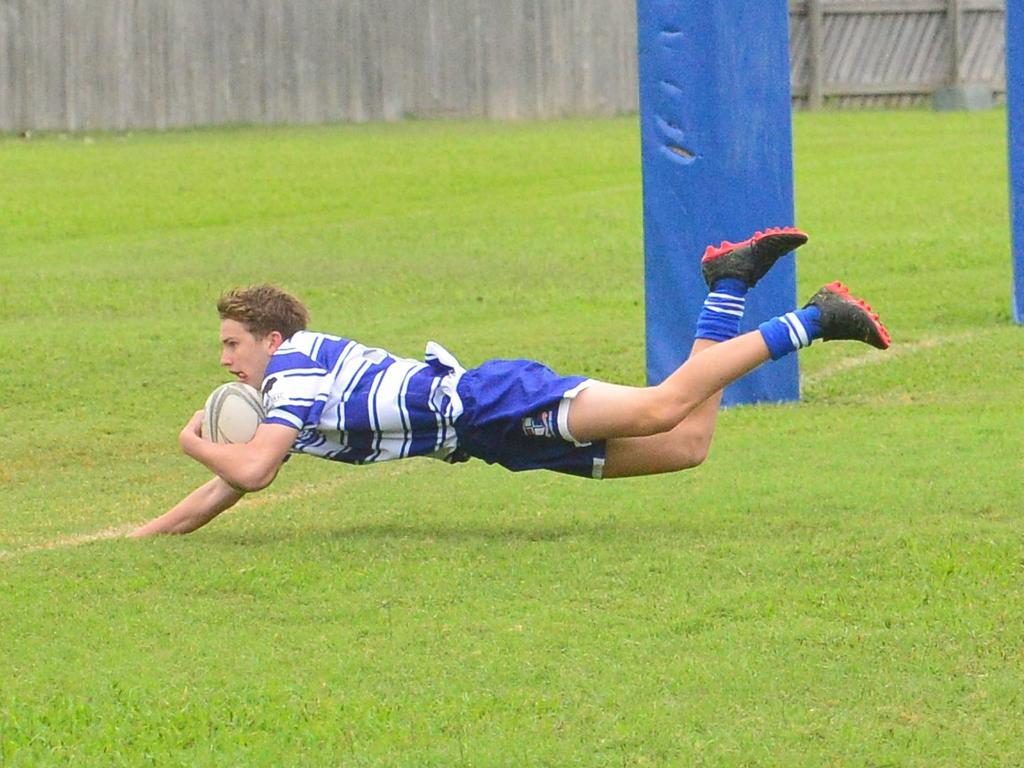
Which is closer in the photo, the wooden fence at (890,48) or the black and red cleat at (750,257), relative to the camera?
the black and red cleat at (750,257)

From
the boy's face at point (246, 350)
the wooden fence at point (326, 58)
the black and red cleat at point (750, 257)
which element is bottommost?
the boy's face at point (246, 350)

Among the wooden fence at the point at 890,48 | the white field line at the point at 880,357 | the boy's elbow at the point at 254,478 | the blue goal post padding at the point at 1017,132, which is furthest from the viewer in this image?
the wooden fence at the point at 890,48

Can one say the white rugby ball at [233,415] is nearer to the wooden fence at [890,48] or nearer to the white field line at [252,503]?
the white field line at [252,503]

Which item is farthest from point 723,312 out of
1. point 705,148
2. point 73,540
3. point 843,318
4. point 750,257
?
point 705,148

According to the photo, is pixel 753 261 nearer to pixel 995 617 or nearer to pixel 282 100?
pixel 995 617

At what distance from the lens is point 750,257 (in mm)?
7109

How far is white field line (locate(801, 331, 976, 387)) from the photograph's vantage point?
417 inches

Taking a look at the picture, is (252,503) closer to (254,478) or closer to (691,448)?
(254,478)

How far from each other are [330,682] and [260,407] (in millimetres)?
2113

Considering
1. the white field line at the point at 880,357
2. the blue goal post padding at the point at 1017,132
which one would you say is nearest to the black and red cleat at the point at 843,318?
the white field line at the point at 880,357

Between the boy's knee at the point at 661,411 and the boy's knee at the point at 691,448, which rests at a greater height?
the boy's knee at the point at 661,411

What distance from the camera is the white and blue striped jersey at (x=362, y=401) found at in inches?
267

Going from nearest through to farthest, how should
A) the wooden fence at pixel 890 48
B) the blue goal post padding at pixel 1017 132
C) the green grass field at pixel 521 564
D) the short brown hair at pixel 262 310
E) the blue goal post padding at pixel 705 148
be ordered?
the green grass field at pixel 521 564
the short brown hair at pixel 262 310
the blue goal post padding at pixel 705 148
the blue goal post padding at pixel 1017 132
the wooden fence at pixel 890 48

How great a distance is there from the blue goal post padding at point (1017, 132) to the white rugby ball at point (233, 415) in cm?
610
